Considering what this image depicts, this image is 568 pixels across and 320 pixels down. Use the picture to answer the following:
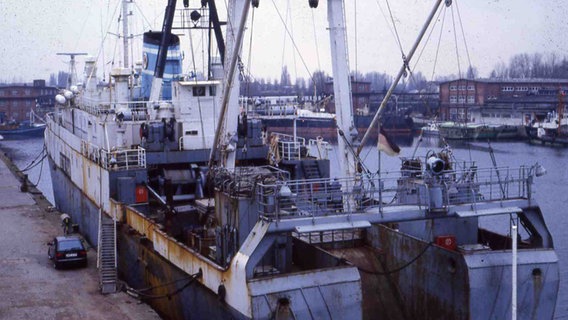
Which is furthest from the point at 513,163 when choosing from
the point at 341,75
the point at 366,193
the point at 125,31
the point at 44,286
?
the point at 366,193

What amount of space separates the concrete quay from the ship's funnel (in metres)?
7.01

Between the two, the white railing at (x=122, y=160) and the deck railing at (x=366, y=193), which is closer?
→ the deck railing at (x=366, y=193)

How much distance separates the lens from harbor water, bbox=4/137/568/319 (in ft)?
93.9

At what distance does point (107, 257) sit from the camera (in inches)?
813

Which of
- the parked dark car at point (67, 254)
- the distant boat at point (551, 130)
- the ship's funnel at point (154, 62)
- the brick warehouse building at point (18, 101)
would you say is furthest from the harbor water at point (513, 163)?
the brick warehouse building at point (18, 101)

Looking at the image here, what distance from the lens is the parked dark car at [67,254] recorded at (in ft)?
70.6

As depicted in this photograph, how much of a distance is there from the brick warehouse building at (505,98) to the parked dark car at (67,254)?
56.2 meters

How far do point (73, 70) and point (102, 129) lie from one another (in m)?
15.6

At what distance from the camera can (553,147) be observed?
6756 centimetres

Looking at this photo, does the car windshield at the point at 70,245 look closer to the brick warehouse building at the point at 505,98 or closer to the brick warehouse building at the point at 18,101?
the brick warehouse building at the point at 505,98

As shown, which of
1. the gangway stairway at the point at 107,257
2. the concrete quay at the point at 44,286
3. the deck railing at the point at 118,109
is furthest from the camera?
the deck railing at the point at 118,109

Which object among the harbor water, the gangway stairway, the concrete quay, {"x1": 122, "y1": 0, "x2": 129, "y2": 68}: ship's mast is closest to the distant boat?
the harbor water

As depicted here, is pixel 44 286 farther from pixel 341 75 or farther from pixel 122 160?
pixel 341 75

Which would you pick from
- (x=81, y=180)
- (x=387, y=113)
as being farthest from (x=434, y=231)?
(x=387, y=113)
